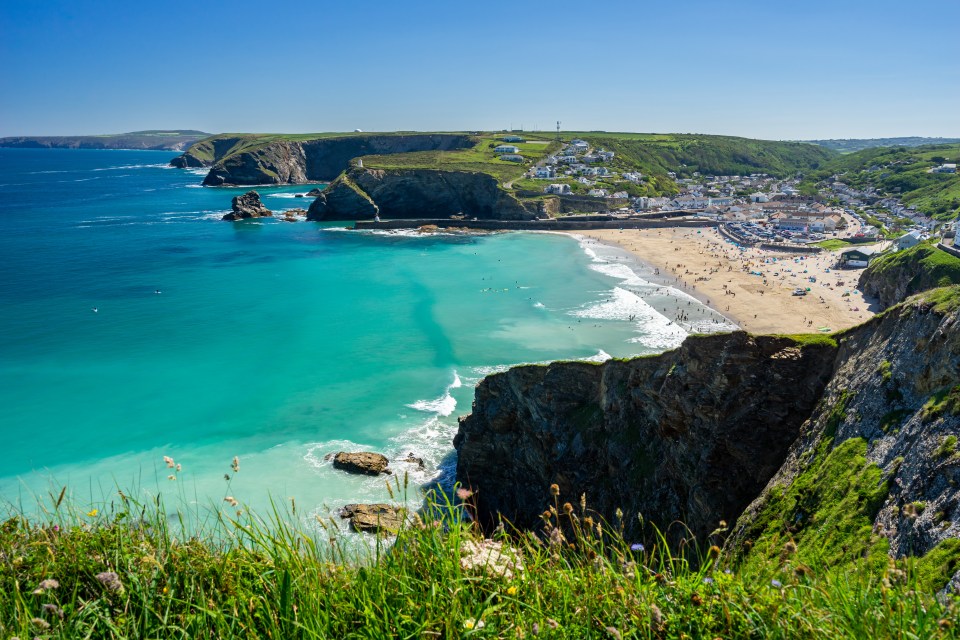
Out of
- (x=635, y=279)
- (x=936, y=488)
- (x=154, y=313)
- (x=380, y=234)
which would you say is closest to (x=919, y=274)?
(x=635, y=279)

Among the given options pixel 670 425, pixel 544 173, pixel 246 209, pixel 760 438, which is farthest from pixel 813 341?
pixel 544 173

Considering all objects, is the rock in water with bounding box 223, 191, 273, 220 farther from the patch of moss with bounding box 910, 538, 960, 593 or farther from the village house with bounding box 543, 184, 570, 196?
the patch of moss with bounding box 910, 538, 960, 593

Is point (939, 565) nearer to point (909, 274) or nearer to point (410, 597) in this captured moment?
point (410, 597)

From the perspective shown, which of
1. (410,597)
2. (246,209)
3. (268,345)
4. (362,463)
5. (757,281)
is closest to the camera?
(410,597)

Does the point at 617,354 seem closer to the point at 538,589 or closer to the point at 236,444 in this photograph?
the point at 236,444

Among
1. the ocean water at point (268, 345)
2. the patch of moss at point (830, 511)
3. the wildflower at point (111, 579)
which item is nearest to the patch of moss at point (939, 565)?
the patch of moss at point (830, 511)

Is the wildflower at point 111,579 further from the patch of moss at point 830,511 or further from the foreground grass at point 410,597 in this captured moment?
the patch of moss at point 830,511
